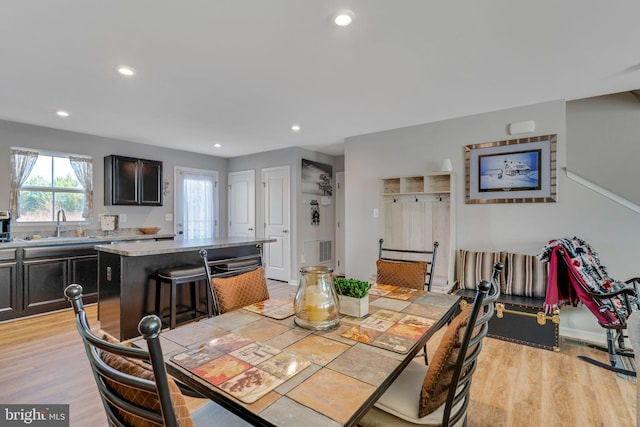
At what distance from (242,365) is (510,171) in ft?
11.8

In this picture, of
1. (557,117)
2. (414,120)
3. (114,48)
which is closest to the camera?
(114,48)

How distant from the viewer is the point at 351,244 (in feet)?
15.6

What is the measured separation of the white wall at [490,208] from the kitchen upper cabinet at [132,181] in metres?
3.23

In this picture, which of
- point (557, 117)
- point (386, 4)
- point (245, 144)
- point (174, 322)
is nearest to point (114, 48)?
point (386, 4)

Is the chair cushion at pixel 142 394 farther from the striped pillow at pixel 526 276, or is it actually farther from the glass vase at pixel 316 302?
the striped pillow at pixel 526 276

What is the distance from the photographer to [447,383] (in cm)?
116

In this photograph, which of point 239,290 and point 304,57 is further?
point 304,57

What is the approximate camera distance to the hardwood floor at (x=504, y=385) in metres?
1.95

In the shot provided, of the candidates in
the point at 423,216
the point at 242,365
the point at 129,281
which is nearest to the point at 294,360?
the point at 242,365

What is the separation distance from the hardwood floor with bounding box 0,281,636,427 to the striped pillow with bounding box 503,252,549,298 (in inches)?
21.4

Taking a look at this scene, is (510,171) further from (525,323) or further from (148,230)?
(148,230)

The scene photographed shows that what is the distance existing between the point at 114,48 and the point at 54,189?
332 centimetres

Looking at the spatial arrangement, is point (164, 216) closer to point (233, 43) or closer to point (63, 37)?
point (63, 37)

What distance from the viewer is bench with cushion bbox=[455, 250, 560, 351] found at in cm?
288
